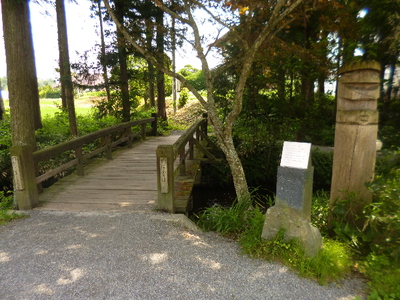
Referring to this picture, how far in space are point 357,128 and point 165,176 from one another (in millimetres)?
2647

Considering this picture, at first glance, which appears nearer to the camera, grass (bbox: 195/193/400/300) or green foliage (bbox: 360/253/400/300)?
green foliage (bbox: 360/253/400/300)

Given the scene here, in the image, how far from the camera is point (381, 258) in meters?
2.99

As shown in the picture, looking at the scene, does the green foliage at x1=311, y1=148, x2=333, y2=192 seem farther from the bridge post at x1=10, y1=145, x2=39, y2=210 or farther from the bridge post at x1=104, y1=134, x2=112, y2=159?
the bridge post at x1=10, y1=145, x2=39, y2=210

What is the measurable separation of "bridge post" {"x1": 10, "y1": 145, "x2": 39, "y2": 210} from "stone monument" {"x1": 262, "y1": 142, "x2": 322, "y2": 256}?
3583mm

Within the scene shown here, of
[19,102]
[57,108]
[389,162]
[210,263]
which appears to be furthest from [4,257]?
[57,108]

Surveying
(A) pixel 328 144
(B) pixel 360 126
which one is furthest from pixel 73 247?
(A) pixel 328 144

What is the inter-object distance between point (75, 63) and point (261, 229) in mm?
9061

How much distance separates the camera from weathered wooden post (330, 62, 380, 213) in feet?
11.4

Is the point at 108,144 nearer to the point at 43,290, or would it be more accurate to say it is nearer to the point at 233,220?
the point at 233,220

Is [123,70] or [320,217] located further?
[123,70]

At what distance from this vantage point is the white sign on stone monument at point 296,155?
124 inches

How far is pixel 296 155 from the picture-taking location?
126 inches

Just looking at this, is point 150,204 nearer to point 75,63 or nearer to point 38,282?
point 38,282

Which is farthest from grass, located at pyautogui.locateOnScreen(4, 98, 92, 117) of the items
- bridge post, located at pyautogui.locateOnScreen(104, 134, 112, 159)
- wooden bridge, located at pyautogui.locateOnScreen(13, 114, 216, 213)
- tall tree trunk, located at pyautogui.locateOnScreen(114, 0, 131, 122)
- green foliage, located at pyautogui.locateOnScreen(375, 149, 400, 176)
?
green foliage, located at pyautogui.locateOnScreen(375, 149, 400, 176)
